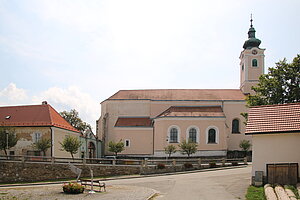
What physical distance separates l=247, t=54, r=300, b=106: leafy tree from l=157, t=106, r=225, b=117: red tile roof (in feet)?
46.8

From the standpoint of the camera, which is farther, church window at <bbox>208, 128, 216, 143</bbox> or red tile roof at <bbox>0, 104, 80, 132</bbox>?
church window at <bbox>208, 128, 216, 143</bbox>

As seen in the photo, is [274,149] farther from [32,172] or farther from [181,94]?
[181,94]

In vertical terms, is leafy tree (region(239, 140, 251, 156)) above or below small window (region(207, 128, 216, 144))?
below

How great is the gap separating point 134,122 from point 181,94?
826 centimetres

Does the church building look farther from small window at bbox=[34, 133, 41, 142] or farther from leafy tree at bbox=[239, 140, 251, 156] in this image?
small window at bbox=[34, 133, 41, 142]

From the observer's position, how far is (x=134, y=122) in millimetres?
47875

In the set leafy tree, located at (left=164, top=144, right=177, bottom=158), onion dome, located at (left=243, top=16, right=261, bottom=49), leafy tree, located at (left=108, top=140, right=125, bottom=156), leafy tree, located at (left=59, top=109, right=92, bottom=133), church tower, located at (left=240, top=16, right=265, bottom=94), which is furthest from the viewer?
leafy tree, located at (left=59, top=109, right=92, bottom=133)

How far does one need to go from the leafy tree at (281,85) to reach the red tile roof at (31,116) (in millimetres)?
21652

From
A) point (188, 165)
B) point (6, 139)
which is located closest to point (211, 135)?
point (188, 165)

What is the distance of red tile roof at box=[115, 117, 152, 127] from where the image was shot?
4719cm

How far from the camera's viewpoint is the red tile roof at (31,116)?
123 feet

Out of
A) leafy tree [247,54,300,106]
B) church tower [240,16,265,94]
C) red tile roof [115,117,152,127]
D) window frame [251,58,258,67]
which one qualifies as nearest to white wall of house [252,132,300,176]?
leafy tree [247,54,300,106]

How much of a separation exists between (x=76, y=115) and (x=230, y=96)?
27801 millimetres

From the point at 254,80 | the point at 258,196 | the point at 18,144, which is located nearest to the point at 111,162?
the point at 18,144
